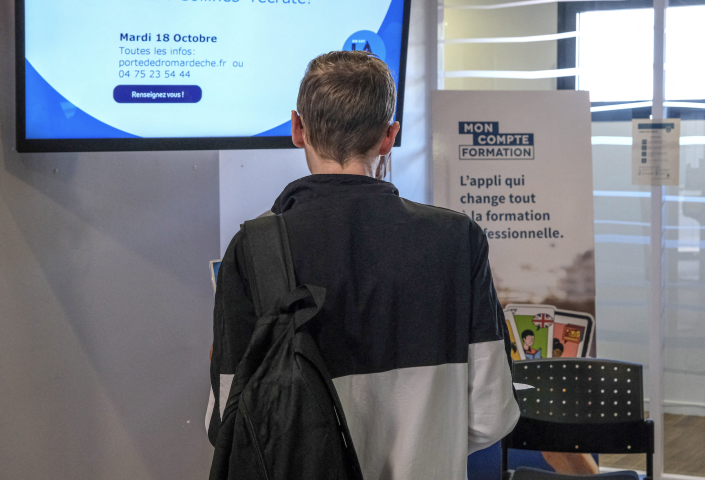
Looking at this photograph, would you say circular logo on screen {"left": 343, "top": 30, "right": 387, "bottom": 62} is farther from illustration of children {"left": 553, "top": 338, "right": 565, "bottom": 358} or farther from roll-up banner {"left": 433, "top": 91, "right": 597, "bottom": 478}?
illustration of children {"left": 553, "top": 338, "right": 565, "bottom": 358}

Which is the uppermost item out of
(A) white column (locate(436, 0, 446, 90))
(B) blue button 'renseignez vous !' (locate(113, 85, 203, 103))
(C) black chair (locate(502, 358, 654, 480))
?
(A) white column (locate(436, 0, 446, 90))

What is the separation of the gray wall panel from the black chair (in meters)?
1.29

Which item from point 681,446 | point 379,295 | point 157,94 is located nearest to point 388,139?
point 379,295

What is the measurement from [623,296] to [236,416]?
302 cm

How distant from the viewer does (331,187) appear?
99 centimetres

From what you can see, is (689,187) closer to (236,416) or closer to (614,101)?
(614,101)

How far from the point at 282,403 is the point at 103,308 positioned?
1.57 meters

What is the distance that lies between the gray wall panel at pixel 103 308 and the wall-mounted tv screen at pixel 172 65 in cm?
11

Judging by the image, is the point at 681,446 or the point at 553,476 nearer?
the point at 553,476

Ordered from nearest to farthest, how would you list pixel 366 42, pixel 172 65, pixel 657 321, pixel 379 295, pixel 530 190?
pixel 379 295 → pixel 172 65 → pixel 366 42 → pixel 530 190 → pixel 657 321

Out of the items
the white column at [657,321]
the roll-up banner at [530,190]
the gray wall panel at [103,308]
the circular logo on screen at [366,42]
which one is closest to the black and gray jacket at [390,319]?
the gray wall panel at [103,308]

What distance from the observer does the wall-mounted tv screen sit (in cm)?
195

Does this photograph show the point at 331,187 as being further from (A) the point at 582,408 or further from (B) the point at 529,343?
(B) the point at 529,343

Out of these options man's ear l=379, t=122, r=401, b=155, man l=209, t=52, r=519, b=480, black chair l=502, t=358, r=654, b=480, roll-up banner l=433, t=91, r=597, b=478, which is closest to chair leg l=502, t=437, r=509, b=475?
black chair l=502, t=358, r=654, b=480
